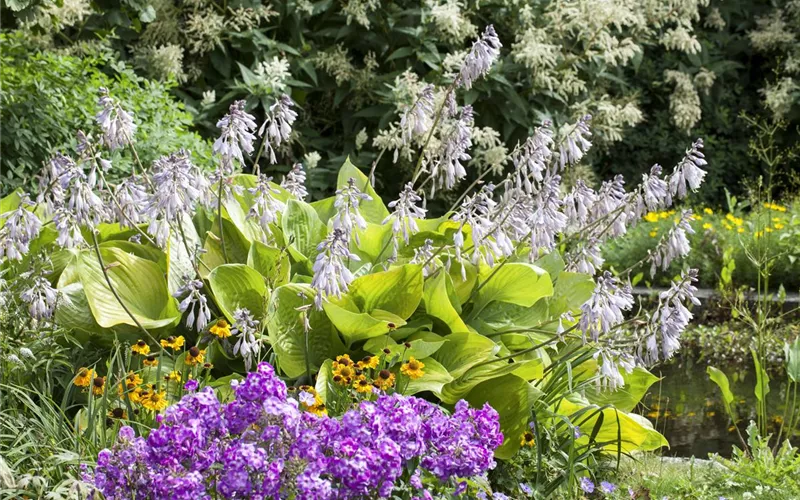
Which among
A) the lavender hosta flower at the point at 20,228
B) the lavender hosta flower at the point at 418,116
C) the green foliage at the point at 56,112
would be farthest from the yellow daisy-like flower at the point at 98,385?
the green foliage at the point at 56,112

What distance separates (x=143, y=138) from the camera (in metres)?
5.43

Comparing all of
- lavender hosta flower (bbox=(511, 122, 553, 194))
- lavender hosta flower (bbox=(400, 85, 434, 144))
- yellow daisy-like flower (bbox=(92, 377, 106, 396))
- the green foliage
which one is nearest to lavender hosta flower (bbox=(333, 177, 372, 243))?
lavender hosta flower (bbox=(400, 85, 434, 144))

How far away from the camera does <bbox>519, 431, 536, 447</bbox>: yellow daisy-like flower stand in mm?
3316

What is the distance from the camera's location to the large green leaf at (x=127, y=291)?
344 cm

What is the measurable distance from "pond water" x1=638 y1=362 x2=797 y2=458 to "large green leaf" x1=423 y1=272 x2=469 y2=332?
44.5 inches

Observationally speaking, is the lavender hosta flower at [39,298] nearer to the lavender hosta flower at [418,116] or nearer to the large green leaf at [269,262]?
the large green leaf at [269,262]

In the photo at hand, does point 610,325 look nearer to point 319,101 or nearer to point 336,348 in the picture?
point 336,348

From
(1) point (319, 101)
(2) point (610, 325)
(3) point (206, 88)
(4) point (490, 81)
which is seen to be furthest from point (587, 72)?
(2) point (610, 325)

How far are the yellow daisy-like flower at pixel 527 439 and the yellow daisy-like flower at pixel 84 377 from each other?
4.65ft

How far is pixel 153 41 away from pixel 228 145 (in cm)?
487

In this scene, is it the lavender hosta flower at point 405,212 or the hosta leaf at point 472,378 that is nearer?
the lavender hosta flower at point 405,212

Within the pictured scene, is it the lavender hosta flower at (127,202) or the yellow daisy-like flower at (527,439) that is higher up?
the lavender hosta flower at (127,202)

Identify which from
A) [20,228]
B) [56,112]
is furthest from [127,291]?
→ [56,112]

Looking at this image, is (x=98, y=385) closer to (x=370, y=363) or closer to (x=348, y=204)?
(x=370, y=363)
